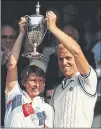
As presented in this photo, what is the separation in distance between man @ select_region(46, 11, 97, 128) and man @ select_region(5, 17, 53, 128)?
103 millimetres

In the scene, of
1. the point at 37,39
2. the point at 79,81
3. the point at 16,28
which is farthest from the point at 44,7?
the point at 79,81

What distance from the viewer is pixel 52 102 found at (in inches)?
137

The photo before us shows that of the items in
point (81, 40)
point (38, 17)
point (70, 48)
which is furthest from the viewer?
point (81, 40)

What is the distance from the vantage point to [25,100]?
11.3 feet

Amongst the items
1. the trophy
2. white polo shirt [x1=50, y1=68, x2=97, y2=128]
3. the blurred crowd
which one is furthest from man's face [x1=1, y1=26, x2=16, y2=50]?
white polo shirt [x1=50, y1=68, x2=97, y2=128]

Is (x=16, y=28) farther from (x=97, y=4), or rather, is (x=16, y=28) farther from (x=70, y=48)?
(x=70, y=48)

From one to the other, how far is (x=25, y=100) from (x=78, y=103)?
14.7 inches

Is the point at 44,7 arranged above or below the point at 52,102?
above

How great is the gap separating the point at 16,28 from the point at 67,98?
190cm

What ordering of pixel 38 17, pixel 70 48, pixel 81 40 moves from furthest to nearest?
pixel 81 40, pixel 38 17, pixel 70 48

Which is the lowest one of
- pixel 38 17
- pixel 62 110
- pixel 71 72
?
pixel 62 110

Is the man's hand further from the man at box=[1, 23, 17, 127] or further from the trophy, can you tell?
the man at box=[1, 23, 17, 127]

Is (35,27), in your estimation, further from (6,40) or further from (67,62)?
(6,40)

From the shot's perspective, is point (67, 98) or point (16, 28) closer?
point (67, 98)
